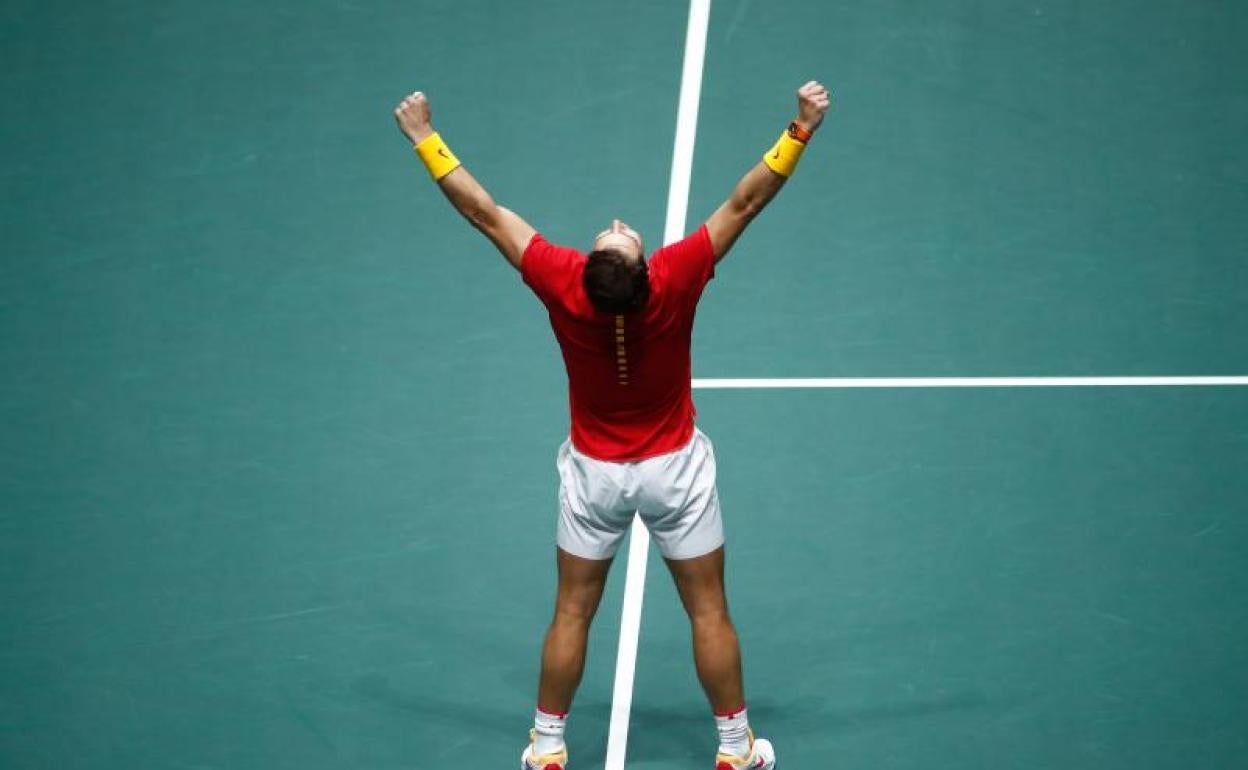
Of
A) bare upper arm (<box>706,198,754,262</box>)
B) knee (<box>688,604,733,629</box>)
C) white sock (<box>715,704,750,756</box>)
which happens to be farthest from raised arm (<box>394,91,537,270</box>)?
white sock (<box>715,704,750,756</box>)

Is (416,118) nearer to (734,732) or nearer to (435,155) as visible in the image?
(435,155)

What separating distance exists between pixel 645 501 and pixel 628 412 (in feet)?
1.12

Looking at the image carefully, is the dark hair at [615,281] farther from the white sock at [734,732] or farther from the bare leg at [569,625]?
the white sock at [734,732]

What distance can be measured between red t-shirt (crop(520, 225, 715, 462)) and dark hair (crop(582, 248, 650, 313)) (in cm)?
8

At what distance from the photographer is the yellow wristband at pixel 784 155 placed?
6.18 metres

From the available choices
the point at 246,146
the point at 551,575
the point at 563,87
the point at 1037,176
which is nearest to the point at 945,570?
the point at 551,575

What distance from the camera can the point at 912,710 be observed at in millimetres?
7234

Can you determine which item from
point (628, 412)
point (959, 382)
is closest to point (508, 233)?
point (628, 412)

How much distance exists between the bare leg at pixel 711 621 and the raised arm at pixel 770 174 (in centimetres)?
123

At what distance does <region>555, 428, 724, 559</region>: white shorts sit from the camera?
642 centimetres

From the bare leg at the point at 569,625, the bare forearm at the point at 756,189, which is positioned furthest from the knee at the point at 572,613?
the bare forearm at the point at 756,189

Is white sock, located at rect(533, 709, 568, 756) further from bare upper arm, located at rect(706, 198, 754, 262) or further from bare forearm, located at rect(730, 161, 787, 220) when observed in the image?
bare forearm, located at rect(730, 161, 787, 220)

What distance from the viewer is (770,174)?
6.19m

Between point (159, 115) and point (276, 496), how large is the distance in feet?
9.99
